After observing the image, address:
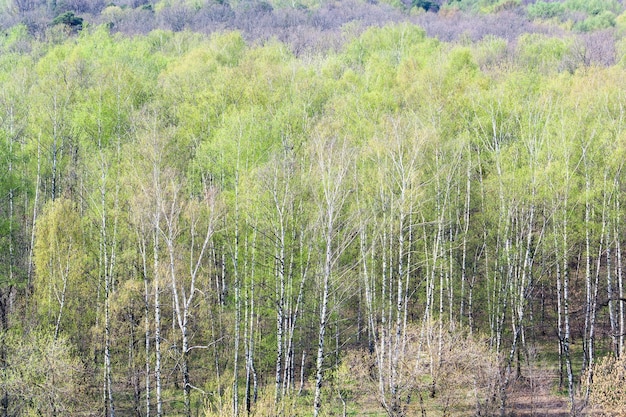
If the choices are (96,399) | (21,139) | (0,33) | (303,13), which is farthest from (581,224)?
(303,13)

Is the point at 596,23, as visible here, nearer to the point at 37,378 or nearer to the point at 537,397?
the point at 537,397

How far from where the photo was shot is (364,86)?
44.2 meters

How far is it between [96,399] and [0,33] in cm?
5761

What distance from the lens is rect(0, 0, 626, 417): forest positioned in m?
22.8

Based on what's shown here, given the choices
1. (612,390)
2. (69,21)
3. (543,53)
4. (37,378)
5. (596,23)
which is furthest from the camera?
(596,23)

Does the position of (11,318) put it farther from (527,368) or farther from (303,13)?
(303,13)

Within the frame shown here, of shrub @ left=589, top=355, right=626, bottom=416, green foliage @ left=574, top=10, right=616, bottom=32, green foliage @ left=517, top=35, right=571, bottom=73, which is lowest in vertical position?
shrub @ left=589, top=355, right=626, bottom=416

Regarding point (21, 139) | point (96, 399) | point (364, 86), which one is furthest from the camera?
point (364, 86)

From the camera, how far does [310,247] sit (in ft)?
77.8

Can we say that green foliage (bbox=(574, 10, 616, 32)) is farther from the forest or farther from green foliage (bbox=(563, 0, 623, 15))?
the forest

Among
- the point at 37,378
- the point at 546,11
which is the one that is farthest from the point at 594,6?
the point at 37,378

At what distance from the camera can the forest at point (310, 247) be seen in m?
22.8

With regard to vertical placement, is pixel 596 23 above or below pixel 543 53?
above

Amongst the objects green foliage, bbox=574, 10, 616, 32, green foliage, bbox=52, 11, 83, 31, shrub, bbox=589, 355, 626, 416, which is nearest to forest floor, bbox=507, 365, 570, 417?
shrub, bbox=589, 355, 626, 416
